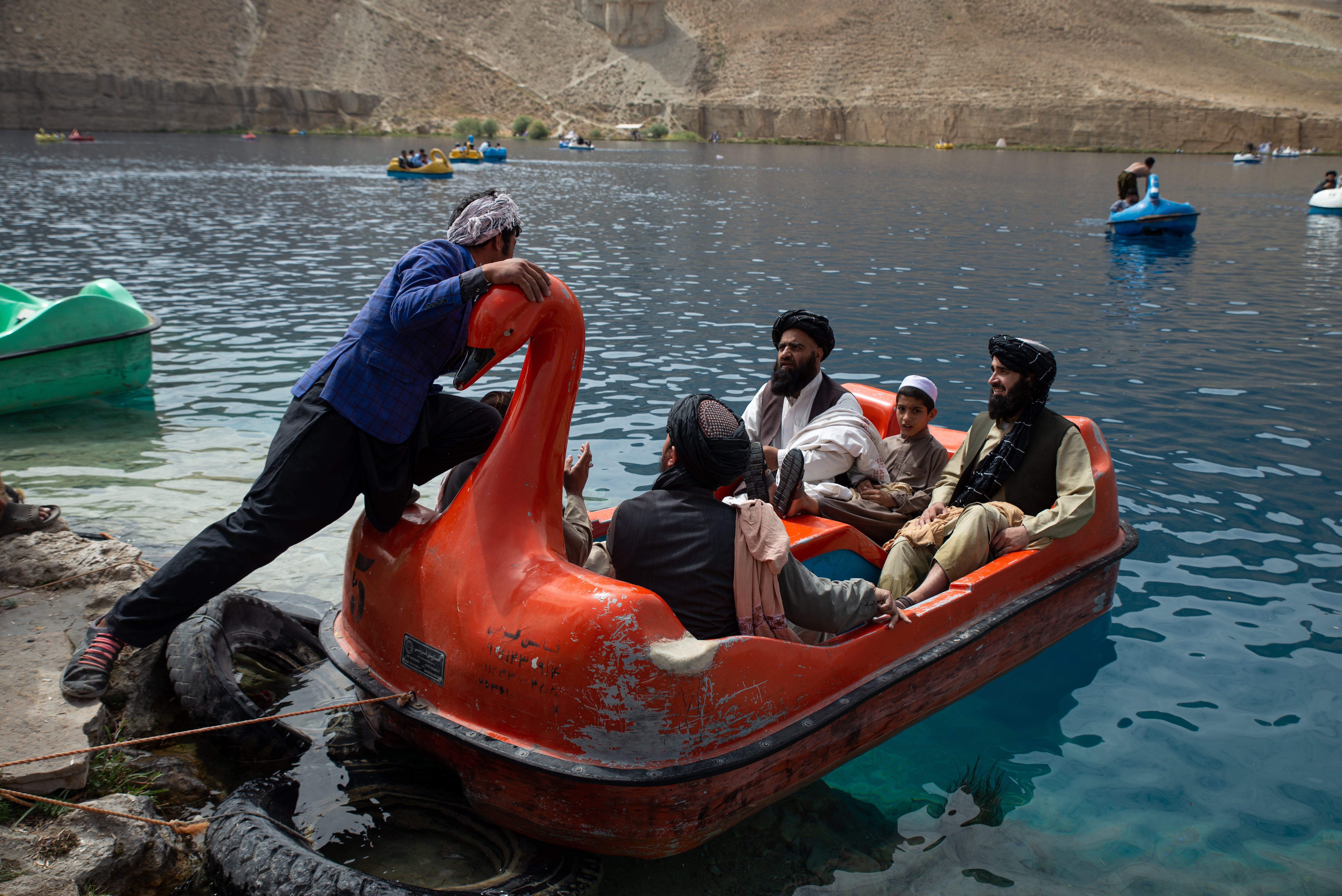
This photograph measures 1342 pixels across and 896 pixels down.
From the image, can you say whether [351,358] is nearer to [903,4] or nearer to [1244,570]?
[1244,570]

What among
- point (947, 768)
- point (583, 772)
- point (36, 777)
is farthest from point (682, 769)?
point (36, 777)

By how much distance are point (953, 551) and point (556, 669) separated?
2287 mm

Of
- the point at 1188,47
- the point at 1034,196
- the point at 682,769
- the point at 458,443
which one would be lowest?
the point at 682,769

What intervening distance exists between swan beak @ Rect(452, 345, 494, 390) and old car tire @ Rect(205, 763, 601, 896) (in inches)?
58.9

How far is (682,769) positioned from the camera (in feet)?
9.46

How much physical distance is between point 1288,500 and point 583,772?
19.9ft

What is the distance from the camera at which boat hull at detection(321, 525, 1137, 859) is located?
2.88m

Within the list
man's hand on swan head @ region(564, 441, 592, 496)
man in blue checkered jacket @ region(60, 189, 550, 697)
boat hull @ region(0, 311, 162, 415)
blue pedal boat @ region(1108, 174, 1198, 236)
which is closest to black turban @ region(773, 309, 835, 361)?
man's hand on swan head @ region(564, 441, 592, 496)

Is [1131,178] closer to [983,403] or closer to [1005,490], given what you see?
[983,403]

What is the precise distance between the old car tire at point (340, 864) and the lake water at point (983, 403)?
0.33 metres

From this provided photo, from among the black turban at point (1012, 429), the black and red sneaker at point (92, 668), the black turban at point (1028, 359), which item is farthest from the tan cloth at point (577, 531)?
the black turban at point (1028, 359)

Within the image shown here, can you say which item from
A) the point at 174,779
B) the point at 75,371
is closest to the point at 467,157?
the point at 75,371

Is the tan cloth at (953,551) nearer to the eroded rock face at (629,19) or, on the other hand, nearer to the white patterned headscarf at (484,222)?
the white patterned headscarf at (484,222)

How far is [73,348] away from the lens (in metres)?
7.95
